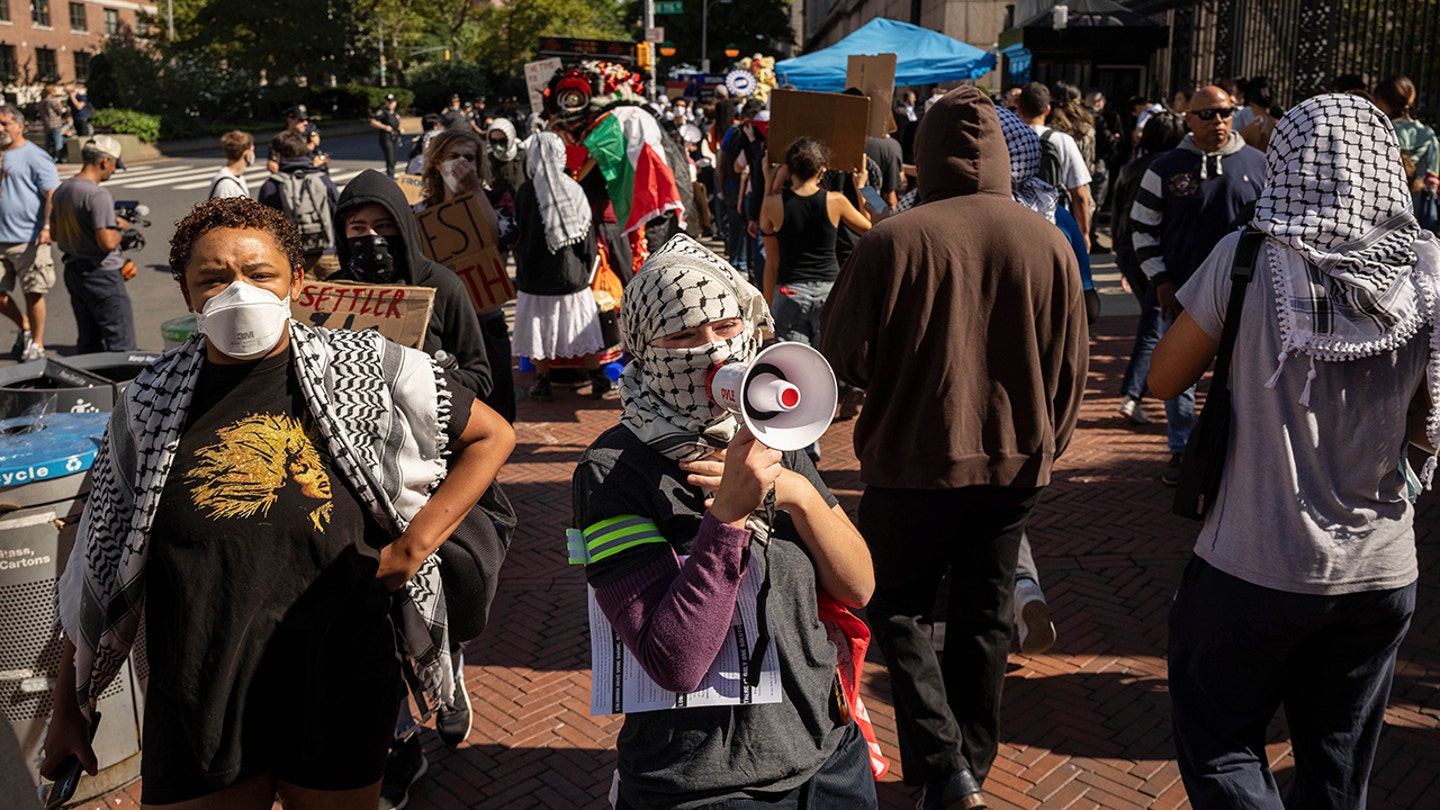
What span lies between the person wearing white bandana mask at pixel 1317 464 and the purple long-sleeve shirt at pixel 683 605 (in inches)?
53.2

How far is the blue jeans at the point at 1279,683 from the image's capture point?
8.78ft

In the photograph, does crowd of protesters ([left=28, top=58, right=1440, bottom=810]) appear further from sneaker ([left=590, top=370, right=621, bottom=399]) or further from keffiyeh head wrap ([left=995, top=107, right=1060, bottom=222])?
sneaker ([left=590, top=370, right=621, bottom=399])

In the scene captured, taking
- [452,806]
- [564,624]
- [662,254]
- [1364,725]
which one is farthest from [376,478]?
[564,624]

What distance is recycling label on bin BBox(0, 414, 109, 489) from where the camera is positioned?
3.72 meters

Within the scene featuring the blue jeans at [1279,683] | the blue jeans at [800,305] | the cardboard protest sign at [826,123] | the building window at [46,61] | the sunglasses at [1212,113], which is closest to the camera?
the blue jeans at [1279,683]

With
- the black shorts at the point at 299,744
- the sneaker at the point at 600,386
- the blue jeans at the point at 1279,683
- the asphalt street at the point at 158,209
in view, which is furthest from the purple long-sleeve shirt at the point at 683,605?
the asphalt street at the point at 158,209

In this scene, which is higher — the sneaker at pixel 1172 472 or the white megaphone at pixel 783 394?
the white megaphone at pixel 783 394

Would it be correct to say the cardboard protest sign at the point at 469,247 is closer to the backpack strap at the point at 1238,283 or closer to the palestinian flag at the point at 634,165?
the palestinian flag at the point at 634,165

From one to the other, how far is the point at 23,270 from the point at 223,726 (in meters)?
9.26

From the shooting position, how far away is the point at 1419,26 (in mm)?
12195

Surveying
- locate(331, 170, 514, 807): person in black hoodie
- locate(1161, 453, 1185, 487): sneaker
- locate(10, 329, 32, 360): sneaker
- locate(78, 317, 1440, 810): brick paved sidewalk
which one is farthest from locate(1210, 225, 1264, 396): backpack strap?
locate(10, 329, 32, 360): sneaker

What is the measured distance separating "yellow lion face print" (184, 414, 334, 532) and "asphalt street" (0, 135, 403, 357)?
8.07 m

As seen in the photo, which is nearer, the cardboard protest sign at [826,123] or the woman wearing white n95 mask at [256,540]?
the woman wearing white n95 mask at [256,540]

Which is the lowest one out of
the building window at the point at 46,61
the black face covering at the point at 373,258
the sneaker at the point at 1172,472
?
the sneaker at the point at 1172,472
